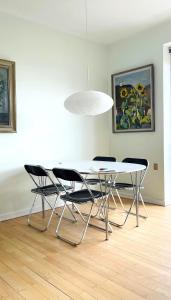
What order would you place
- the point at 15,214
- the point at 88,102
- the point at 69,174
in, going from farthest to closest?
Answer: the point at 15,214
the point at 88,102
the point at 69,174

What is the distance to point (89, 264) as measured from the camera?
2.37 meters

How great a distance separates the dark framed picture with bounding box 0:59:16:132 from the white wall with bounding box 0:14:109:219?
92 millimetres

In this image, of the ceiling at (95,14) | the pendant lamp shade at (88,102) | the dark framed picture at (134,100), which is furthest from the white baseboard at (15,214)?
the ceiling at (95,14)

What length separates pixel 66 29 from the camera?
4.21 metres

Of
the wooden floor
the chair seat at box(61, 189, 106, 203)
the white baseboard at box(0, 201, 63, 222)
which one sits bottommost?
the wooden floor

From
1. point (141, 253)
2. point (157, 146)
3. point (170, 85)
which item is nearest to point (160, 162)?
point (157, 146)

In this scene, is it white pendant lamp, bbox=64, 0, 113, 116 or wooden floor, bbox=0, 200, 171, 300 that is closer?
wooden floor, bbox=0, 200, 171, 300

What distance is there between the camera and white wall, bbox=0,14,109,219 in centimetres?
371

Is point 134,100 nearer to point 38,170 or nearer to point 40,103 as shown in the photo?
point 40,103

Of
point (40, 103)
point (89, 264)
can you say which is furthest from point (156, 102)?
point (89, 264)

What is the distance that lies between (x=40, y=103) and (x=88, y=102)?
125cm

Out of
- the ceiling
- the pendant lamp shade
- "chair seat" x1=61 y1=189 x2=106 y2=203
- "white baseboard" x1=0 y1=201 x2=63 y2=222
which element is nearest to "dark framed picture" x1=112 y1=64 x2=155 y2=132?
the ceiling

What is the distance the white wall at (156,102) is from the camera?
4.16 meters

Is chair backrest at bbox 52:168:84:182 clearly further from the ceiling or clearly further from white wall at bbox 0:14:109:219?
the ceiling
